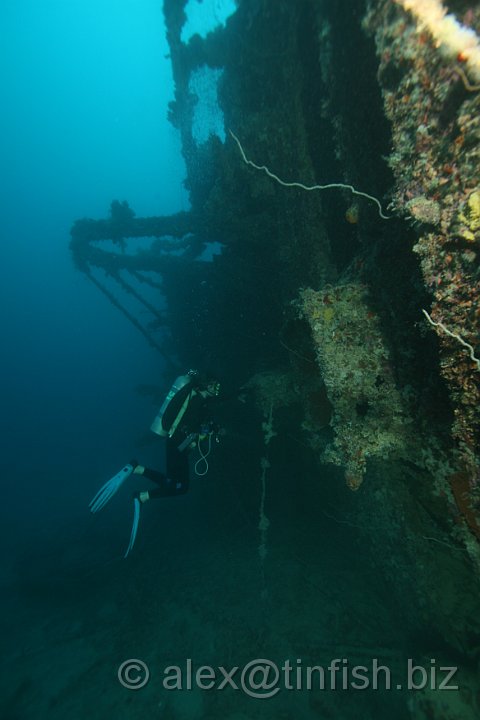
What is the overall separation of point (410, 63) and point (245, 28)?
4.14 metres

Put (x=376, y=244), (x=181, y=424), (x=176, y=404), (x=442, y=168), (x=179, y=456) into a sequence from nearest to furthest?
A: (x=442, y=168)
(x=376, y=244)
(x=176, y=404)
(x=181, y=424)
(x=179, y=456)

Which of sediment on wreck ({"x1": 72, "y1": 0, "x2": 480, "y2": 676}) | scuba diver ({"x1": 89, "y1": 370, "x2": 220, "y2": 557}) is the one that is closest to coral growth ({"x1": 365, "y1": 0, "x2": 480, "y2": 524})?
sediment on wreck ({"x1": 72, "y1": 0, "x2": 480, "y2": 676})

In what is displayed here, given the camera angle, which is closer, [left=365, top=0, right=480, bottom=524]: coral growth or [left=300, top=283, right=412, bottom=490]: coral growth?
[left=365, top=0, right=480, bottom=524]: coral growth

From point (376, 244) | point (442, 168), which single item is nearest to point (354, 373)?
point (376, 244)

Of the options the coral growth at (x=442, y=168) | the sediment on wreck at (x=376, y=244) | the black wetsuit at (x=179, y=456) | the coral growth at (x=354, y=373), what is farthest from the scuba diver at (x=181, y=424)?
the coral growth at (x=442, y=168)

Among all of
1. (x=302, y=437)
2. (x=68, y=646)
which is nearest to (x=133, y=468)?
(x=302, y=437)

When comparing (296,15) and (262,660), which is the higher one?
(296,15)

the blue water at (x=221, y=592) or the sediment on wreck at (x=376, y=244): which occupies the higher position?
the sediment on wreck at (x=376, y=244)

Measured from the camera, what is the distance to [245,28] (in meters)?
4.61

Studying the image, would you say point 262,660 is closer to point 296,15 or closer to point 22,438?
point 296,15

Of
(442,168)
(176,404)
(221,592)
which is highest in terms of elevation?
(442,168)

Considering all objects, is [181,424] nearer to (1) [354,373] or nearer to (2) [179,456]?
(2) [179,456]

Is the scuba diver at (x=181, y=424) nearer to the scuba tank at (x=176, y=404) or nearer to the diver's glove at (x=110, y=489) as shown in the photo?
the scuba tank at (x=176, y=404)

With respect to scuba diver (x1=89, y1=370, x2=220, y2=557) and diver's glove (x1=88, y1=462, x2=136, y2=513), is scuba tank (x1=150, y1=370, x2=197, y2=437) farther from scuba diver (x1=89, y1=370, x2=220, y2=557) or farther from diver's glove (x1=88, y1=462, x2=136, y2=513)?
diver's glove (x1=88, y1=462, x2=136, y2=513)
